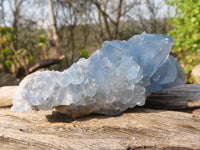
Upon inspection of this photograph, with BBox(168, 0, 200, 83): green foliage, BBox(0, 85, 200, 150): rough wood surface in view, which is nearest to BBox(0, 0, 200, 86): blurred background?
BBox(168, 0, 200, 83): green foliage

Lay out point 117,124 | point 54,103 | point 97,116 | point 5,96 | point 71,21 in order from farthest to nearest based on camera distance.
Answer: point 71,21
point 5,96
point 97,116
point 117,124
point 54,103

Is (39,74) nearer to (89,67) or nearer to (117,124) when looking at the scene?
(89,67)

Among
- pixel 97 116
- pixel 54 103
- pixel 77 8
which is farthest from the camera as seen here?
pixel 77 8

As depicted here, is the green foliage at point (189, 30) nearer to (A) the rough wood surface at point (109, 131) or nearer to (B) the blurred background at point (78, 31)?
(B) the blurred background at point (78, 31)

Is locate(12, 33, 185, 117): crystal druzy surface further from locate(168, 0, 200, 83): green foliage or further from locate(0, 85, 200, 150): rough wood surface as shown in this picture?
locate(168, 0, 200, 83): green foliage

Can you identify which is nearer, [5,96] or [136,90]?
[136,90]

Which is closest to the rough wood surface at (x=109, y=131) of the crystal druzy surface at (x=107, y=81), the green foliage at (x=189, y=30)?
the crystal druzy surface at (x=107, y=81)

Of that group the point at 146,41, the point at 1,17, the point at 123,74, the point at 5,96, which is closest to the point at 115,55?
the point at 123,74
